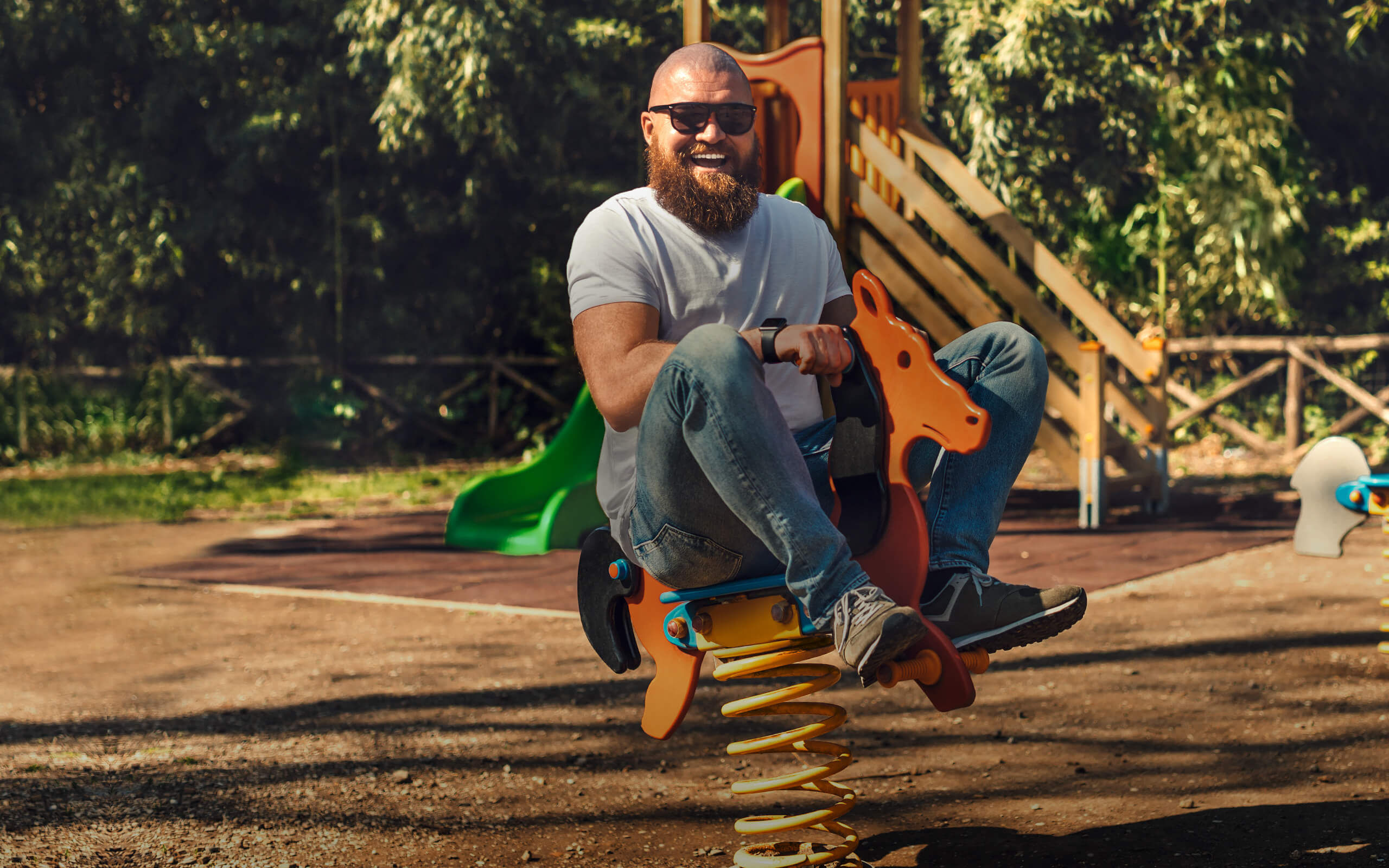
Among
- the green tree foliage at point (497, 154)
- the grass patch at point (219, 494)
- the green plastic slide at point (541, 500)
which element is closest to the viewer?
the green plastic slide at point (541, 500)

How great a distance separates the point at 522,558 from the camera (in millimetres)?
8742

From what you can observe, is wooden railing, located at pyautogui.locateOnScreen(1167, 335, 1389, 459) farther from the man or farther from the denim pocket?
the denim pocket

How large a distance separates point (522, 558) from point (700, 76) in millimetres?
6463

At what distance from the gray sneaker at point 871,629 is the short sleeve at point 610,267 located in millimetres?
659

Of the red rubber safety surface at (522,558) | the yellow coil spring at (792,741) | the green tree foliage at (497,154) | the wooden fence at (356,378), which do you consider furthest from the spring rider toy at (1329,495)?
the wooden fence at (356,378)

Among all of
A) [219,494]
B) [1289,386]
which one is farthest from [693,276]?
[1289,386]

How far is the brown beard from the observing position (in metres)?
2.54

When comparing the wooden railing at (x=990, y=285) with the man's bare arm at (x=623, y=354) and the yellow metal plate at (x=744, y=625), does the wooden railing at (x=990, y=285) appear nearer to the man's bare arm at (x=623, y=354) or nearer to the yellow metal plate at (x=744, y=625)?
the yellow metal plate at (x=744, y=625)

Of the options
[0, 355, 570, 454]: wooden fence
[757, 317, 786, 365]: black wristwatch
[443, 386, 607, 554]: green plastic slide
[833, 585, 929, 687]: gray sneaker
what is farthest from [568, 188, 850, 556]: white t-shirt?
[0, 355, 570, 454]: wooden fence

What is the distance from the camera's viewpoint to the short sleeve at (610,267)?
2.45m

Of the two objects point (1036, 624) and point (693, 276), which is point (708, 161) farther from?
point (1036, 624)

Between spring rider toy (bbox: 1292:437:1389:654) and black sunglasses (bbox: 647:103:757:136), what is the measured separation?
229 centimetres

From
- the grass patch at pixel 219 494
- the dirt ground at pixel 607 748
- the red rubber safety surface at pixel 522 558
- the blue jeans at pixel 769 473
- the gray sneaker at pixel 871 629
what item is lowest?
Answer: the grass patch at pixel 219 494

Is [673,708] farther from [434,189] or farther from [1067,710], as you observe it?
[434,189]
